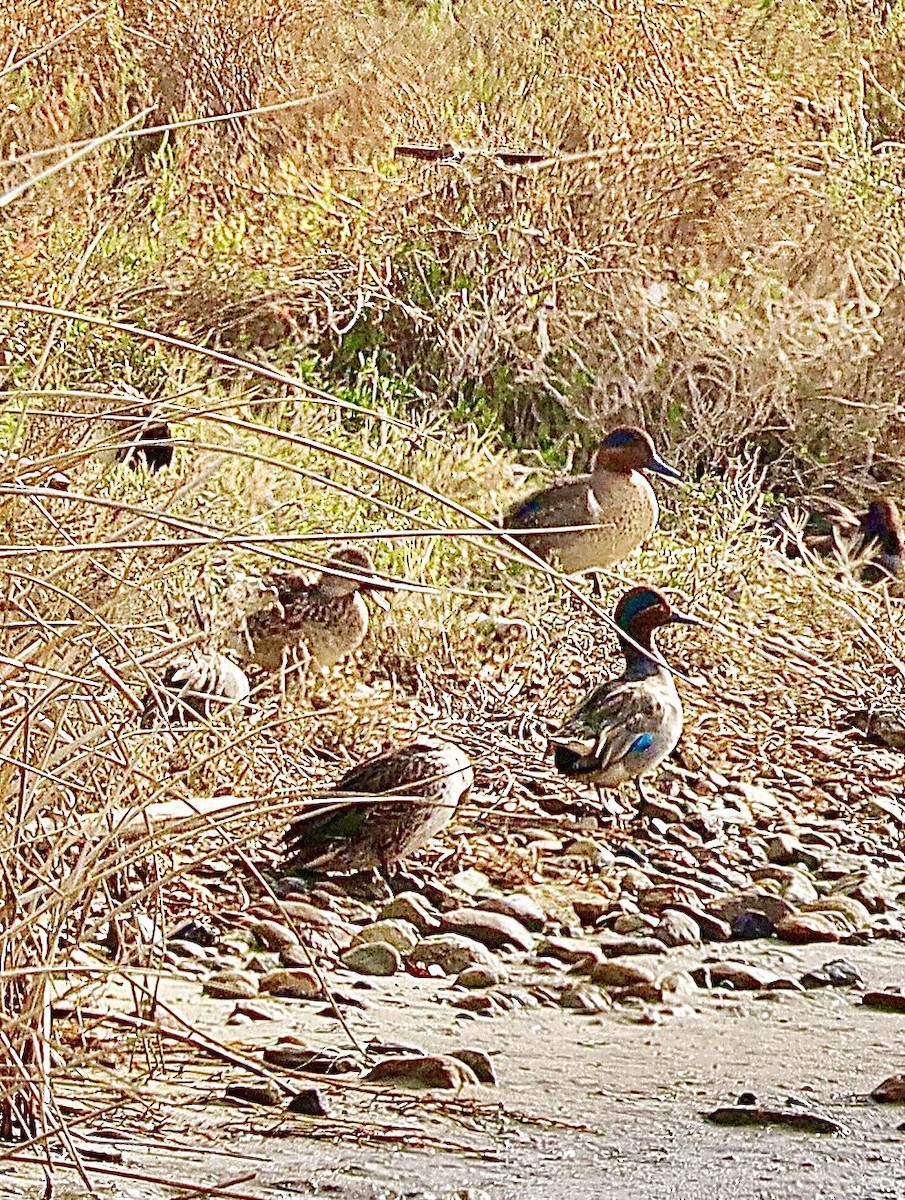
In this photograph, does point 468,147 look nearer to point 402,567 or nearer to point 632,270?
point 632,270

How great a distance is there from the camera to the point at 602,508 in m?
6.98

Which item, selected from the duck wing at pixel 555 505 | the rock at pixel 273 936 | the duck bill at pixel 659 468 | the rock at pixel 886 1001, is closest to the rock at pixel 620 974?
the rock at pixel 886 1001

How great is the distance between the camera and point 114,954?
3.68m

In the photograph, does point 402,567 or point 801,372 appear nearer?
point 402,567

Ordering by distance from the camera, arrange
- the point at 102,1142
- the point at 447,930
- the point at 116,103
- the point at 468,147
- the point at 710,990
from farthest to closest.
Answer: the point at 116,103 → the point at 468,147 → the point at 447,930 → the point at 710,990 → the point at 102,1142

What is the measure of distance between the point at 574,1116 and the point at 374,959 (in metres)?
0.92

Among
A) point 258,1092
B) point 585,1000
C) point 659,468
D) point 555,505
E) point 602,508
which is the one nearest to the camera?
point 258,1092

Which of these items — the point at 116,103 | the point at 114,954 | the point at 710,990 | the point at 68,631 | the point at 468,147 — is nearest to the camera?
the point at 68,631

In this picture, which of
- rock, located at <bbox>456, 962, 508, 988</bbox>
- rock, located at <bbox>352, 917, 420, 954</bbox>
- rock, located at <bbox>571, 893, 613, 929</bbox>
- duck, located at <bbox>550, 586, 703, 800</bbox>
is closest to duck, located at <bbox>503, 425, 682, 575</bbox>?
duck, located at <bbox>550, 586, 703, 800</bbox>

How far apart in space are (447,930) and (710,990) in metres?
0.59

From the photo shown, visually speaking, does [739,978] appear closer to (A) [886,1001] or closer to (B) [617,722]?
(A) [886,1001]

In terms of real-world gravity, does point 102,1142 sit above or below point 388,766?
above

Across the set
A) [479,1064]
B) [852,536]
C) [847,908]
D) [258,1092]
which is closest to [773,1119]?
[479,1064]

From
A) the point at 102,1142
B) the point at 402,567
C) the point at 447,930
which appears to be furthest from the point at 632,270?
the point at 102,1142
